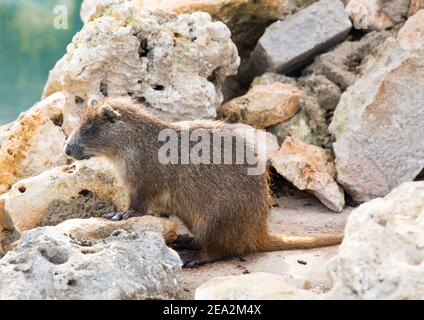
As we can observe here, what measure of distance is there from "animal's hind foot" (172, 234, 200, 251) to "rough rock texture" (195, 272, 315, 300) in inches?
58.5

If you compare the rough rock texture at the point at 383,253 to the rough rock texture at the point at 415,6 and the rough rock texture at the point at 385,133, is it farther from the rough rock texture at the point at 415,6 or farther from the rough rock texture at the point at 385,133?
the rough rock texture at the point at 415,6

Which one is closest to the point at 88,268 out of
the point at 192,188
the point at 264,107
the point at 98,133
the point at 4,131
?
the point at 192,188

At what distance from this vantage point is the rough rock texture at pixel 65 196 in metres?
6.24

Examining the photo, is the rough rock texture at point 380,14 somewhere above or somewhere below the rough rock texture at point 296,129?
above

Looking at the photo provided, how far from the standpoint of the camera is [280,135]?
292 inches

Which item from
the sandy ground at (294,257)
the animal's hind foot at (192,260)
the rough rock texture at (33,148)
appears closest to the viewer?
the sandy ground at (294,257)

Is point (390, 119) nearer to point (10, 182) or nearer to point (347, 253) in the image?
point (347, 253)

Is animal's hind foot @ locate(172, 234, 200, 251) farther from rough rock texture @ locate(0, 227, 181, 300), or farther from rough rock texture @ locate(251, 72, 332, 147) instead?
rough rock texture @ locate(251, 72, 332, 147)

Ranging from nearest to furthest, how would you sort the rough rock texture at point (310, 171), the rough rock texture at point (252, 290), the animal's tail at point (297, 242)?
the rough rock texture at point (252, 290) < the animal's tail at point (297, 242) < the rough rock texture at point (310, 171)

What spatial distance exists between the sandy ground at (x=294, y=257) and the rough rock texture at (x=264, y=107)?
2.45ft

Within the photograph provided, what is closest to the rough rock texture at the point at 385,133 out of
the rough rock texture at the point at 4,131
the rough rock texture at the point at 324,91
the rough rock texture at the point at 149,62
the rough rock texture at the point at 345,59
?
the rough rock texture at the point at 324,91

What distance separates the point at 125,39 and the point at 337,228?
8.07 ft

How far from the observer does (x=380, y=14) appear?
315 inches

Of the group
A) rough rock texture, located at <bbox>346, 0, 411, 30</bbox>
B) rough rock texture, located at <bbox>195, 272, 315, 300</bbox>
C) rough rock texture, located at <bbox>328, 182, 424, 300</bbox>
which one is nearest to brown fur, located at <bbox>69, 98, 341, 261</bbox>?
rough rock texture, located at <bbox>195, 272, 315, 300</bbox>
